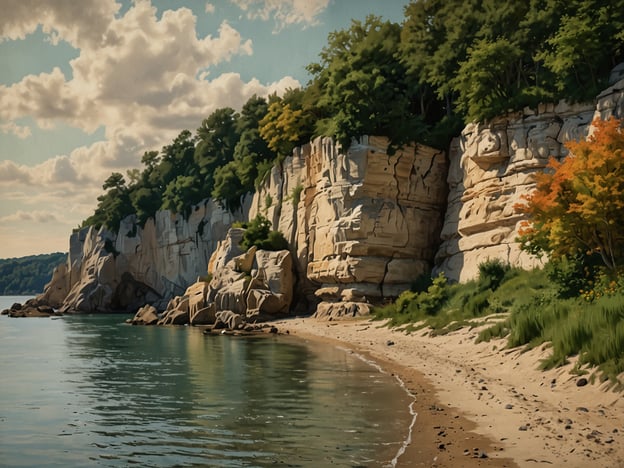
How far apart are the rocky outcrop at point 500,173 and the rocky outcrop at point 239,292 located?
13.1 metres

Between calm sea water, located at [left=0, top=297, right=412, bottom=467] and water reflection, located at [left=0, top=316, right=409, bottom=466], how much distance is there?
1.1 inches

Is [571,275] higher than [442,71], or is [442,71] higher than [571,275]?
[442,71]

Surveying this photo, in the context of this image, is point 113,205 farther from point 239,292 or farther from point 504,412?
point 504,412

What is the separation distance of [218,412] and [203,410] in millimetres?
551

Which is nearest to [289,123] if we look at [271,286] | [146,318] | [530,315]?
[271,286]

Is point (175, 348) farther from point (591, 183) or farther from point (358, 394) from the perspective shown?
point (591, 183)

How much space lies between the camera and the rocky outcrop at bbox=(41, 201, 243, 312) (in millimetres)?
82250

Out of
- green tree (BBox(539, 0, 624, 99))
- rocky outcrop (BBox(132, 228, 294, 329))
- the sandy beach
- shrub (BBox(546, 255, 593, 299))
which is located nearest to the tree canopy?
green tree (BBox(539, 0, 624, 99))

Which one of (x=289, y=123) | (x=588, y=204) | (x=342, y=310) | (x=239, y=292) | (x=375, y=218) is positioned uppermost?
(x=289, y=123)

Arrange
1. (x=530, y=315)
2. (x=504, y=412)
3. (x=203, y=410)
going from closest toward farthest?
(x=504, y=412)
(x=203, y=410)
(x=530, y=315)

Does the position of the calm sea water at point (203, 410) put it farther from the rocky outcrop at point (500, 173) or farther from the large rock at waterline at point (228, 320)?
the large rock at waterline at point (228, 320)

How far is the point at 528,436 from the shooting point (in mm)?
11625

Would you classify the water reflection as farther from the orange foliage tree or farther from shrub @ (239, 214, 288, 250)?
shrub @ (239, 214, 288, 250)

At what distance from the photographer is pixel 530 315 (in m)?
21.1
